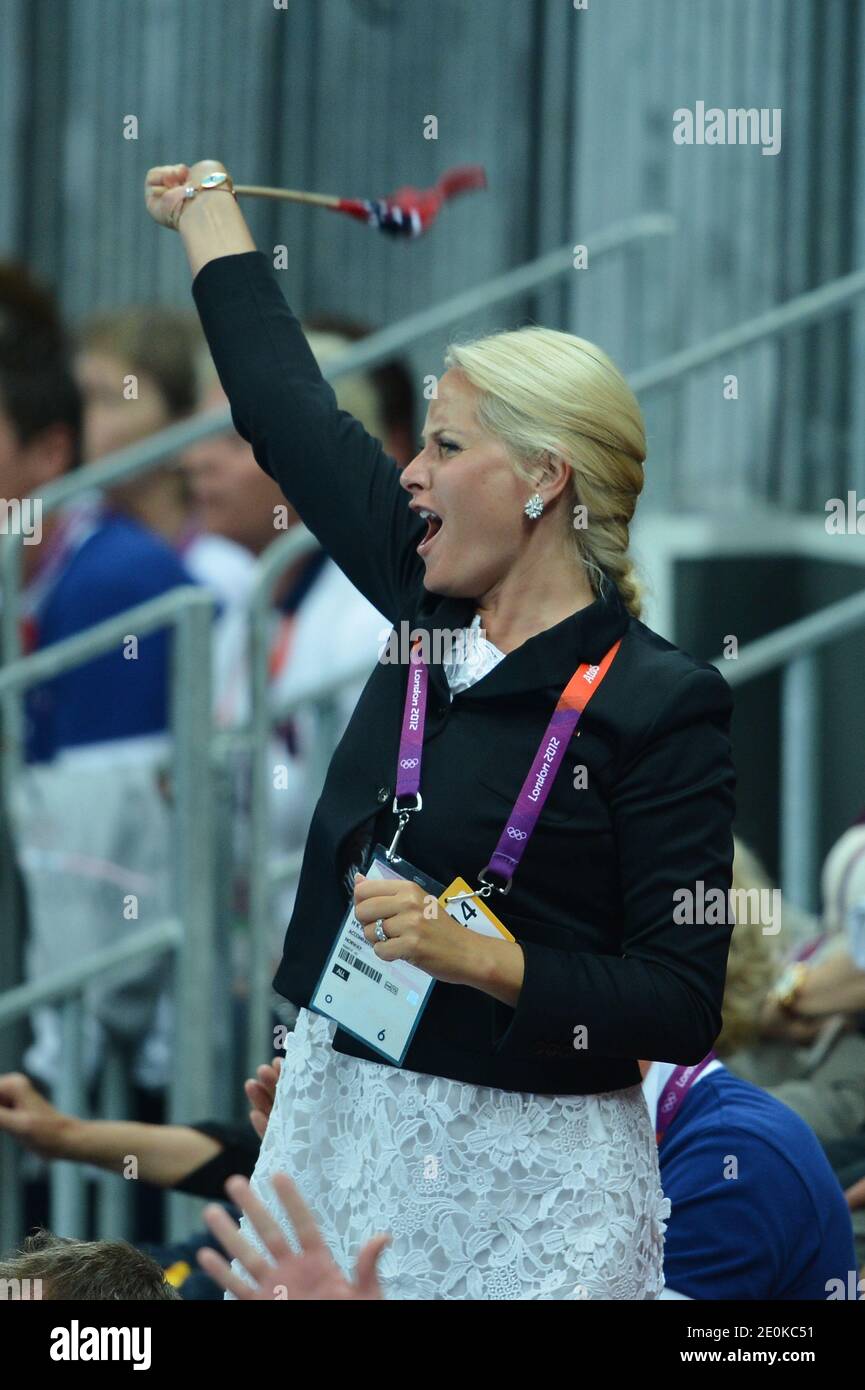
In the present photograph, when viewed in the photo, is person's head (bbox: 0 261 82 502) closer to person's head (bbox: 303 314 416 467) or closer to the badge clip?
person's head (bbox: 303 314 416 467)

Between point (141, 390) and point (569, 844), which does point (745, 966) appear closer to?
point (569, 844)

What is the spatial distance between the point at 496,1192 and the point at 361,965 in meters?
0.28

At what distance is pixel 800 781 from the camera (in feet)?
13.9

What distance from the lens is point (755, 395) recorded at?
20.1 feet

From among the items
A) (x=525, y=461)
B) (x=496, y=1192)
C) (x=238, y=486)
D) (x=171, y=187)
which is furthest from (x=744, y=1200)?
(x=238, y=486)

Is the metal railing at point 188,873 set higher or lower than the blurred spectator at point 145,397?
lower

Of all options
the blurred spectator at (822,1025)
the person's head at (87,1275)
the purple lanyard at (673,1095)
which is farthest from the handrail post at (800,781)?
the person's head at (87,1275)

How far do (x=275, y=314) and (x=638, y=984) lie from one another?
3.03ft

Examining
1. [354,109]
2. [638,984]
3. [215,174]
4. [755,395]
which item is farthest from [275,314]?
[354,109]

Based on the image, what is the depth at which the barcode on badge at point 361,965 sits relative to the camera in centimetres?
220

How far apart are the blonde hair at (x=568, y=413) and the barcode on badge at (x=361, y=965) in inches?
20.9

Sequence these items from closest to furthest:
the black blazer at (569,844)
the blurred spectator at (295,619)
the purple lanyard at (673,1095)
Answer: the black blazer at (569,844), the purple lanyard at (673,1095), the blurred spectator at (295,619)

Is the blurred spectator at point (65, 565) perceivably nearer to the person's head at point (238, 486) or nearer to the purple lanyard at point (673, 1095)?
the person's head at point (238, 486)
